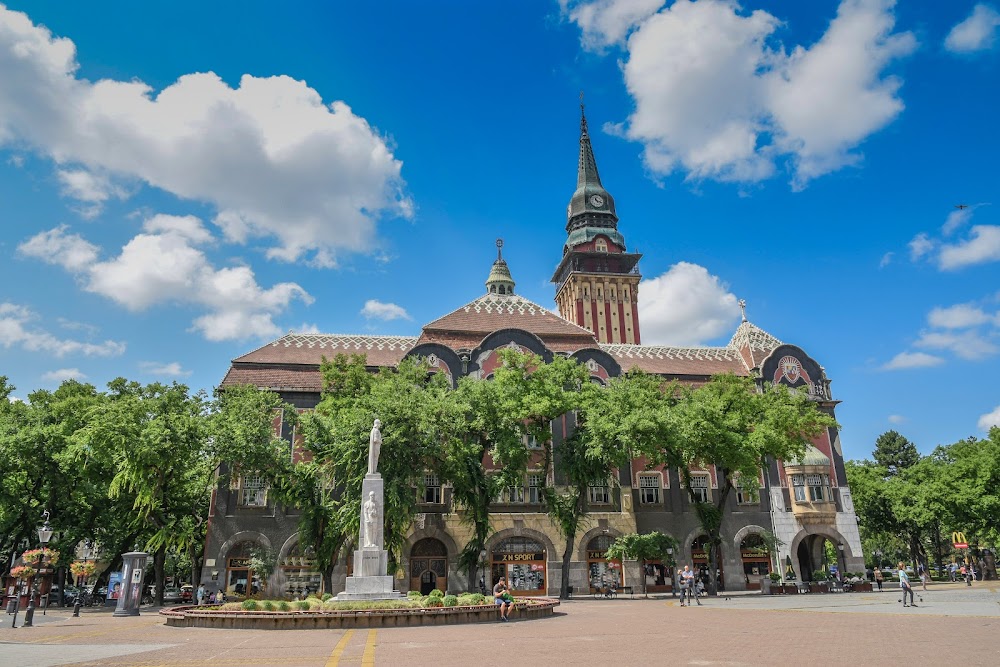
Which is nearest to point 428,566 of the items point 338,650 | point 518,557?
point 518,557

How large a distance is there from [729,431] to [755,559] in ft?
40.9

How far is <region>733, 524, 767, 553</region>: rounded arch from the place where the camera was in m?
43.7

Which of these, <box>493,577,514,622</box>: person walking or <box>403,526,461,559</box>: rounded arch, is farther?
<box>403,526,461,559</box>: rounded arch

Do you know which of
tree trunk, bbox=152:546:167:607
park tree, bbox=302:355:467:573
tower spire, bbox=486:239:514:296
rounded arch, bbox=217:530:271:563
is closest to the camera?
park tree, bbox=302:355:467:573

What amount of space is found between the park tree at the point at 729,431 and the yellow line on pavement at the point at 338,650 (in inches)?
897

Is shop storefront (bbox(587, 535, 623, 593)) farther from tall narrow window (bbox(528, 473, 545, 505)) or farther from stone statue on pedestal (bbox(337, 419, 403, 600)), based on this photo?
stone statue on pedestal (bbox(337, 419, 403, 600))

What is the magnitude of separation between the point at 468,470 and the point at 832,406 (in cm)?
2858

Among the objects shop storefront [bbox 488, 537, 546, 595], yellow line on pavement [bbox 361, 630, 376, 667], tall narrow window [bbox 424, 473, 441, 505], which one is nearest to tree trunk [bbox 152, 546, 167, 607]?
tall narrow window [bbox 424, 473, 441, 505]

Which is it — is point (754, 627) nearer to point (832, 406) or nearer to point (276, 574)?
point (276, 574)

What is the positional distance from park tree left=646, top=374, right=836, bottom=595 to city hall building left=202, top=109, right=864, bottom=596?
5.20m

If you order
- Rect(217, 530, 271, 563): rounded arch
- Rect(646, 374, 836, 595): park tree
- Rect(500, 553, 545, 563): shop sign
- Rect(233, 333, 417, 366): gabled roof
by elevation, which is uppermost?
Rect(233, 333, 417, 366): gabled roof

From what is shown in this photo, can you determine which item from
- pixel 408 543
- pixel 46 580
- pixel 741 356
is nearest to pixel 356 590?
pixel 408 543

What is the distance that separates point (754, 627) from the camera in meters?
18.4

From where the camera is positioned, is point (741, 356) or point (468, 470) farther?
point (741, 356)
